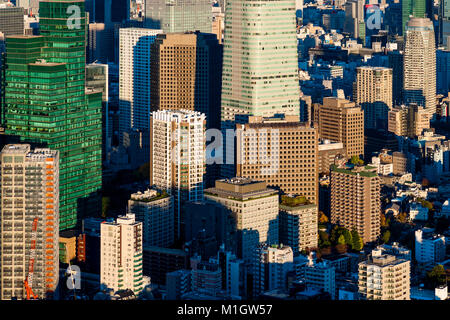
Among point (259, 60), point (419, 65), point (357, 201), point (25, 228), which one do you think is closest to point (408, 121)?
point (419, 65)

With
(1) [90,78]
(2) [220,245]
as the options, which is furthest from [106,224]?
(1) [90,78]

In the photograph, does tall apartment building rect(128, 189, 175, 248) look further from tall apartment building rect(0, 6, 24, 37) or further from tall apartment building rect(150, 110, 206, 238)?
tall apartment building rect(0, 6, 24, 37)

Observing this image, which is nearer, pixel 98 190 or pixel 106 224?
pixel 106 224

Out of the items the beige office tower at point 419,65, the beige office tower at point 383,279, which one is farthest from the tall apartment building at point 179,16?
the beige office tower at point 383,279

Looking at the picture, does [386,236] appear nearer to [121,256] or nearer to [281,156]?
[281,156]
